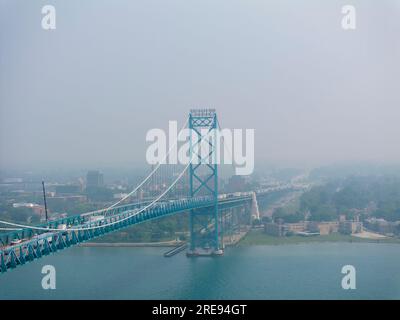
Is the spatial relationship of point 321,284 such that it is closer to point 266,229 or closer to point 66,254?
point 66,254

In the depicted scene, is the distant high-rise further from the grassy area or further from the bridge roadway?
the bridge roadway

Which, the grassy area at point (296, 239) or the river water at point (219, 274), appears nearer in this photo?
the river water at point (219, 274)

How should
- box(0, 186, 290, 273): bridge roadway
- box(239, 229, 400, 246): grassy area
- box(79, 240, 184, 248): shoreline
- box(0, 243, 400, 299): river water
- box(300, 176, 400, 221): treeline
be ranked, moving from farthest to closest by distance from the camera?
box(300, 176, 400, 221): treeline → box(239, 229, 400, 246): grassy area → box(79, 240, 184, 248): shoreline → box(0, 243, 400, 299): river water → box(0, 186, 290, 273): bridge roadway

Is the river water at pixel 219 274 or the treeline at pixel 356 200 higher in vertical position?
the treeline at pixel 356 200

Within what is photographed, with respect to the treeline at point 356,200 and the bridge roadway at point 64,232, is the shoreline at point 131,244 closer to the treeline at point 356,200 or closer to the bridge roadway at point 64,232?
the bridge roadway at point 64,232

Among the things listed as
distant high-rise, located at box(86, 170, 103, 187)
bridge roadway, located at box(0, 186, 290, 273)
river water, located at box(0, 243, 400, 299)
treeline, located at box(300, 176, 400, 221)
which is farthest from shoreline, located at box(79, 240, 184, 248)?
distant high-rise, located at box(86, 170, 103, 187)

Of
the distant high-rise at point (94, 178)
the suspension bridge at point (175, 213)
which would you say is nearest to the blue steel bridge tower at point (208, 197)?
the suspension bridge at point (175, 213)
